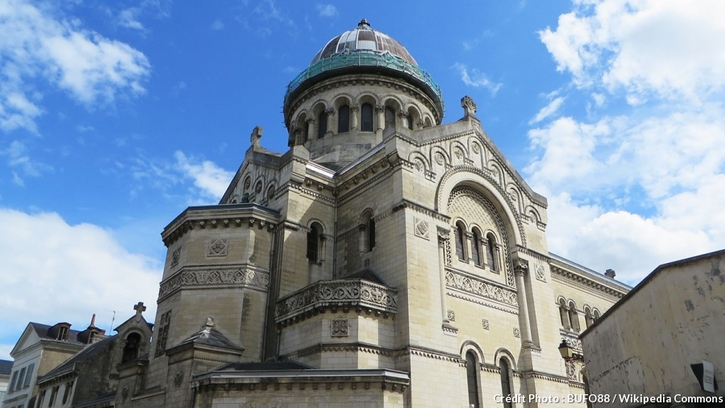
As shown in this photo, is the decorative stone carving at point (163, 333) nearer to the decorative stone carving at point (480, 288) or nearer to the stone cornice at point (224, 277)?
the stone cornice at point (224, 277)

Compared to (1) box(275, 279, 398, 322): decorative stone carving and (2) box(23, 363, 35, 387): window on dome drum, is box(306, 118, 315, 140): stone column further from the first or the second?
(2) box(23, 363, 35, 387): window on dome drum

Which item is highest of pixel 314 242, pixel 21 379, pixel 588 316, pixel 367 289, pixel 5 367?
pixel 5 367

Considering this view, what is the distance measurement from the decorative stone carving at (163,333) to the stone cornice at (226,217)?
11.4 feet

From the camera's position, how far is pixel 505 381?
22875 millimetres

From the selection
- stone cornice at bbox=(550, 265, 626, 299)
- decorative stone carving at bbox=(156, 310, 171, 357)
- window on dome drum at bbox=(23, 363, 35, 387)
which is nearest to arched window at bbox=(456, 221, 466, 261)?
stone cornice at bbox=(550, 265, 626, 299)

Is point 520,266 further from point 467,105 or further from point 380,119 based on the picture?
point 380,119

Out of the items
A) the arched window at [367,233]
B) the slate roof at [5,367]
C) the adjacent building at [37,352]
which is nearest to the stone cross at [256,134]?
the arched window at [367,233]

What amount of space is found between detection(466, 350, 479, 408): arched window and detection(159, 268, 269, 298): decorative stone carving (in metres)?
8.44

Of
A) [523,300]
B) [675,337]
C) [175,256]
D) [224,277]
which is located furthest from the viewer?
[523,300]

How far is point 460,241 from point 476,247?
1167 mm

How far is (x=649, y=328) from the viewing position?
12.3 m

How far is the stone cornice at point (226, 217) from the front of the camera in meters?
23.1

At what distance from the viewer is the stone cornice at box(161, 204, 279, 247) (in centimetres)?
2309

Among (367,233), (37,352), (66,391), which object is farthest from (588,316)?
(37,352)
